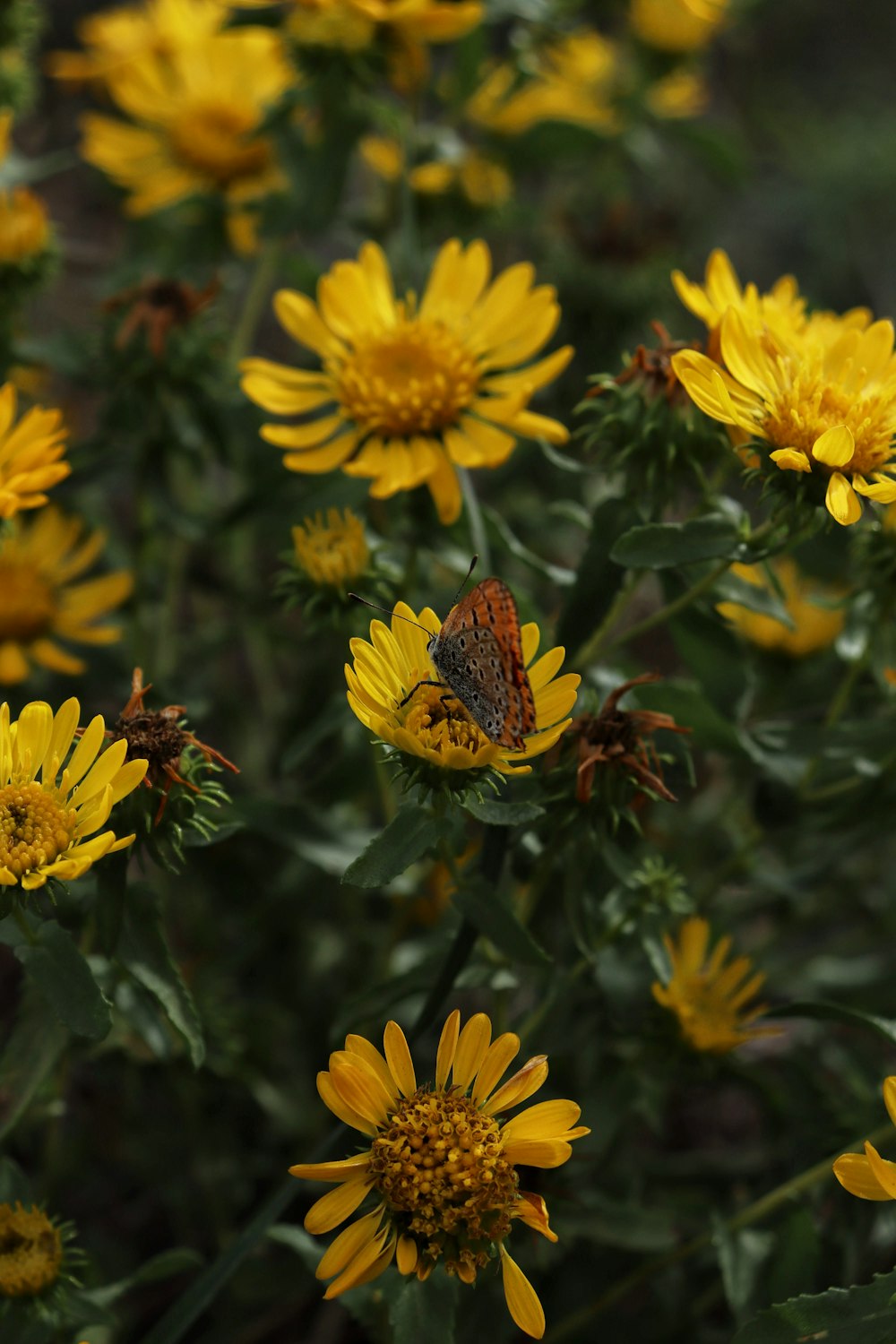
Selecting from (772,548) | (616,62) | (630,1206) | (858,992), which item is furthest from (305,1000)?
(616,62)

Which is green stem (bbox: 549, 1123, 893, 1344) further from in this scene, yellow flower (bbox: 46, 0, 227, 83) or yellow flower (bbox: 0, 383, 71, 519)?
yellow flower (bbox: 46, 0, 227, 83)

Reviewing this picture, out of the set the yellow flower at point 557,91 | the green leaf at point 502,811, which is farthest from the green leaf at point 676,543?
the yellow flower at point 557,91

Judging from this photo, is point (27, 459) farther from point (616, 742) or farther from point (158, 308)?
point (616, 742)

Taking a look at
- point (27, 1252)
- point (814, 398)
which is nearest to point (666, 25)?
point (814, 398)

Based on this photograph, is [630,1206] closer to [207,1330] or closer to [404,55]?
[207,1330]

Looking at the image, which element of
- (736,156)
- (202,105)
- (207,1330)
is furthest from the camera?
(736,156)
